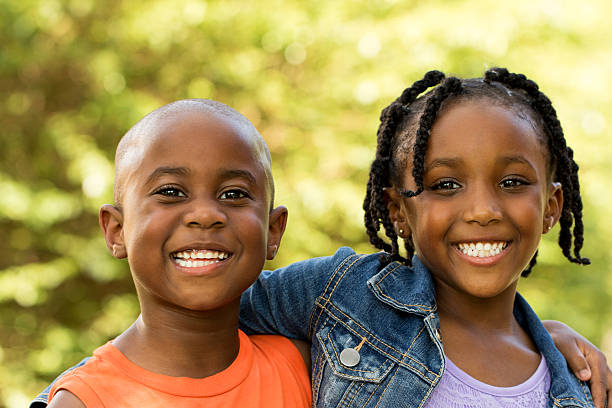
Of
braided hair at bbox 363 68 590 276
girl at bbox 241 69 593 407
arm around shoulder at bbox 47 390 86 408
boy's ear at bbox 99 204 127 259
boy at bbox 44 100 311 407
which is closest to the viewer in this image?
arm around shoulder at bbox 47 390 86 408

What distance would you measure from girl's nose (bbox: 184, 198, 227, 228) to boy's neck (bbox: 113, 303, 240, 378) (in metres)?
0.28

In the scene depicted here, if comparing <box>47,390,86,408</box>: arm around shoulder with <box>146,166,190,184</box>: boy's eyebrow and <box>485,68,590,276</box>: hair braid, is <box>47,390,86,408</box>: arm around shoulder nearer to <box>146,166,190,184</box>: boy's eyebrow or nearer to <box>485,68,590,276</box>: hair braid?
<box>146,166,190,184</box>: boy's eyebrow

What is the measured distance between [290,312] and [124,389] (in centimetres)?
63

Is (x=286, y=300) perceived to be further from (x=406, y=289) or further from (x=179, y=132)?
(x=179, y=132)

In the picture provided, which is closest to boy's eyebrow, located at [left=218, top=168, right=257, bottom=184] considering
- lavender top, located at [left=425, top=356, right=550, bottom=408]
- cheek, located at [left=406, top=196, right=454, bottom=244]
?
cheek, located at [left=406, top=196, right=454, bottom=244]

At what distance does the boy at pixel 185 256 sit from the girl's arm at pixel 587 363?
3.34 feet

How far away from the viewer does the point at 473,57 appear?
544 cm

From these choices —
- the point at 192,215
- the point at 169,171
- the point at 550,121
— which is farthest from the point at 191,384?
the point at 550,121

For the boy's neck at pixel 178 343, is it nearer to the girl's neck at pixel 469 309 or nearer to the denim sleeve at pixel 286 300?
the denim sleeve at pixel 286 300

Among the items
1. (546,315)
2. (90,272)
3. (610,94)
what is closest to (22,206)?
(90,272)

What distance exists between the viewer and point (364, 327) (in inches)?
85.7

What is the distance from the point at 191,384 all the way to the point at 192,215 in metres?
0.48

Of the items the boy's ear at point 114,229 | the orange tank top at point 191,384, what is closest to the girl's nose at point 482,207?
the orange tank top at point 191,384

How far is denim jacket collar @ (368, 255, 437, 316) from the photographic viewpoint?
7.24 ft
